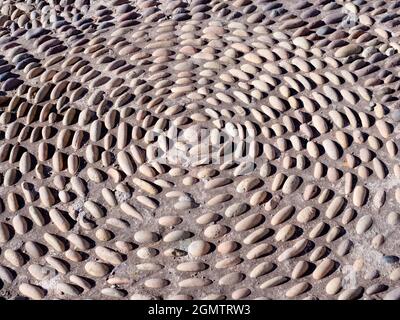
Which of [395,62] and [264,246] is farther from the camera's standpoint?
[395,62]

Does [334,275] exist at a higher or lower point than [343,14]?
lower

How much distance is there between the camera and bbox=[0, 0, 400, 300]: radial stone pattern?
1.68 meters

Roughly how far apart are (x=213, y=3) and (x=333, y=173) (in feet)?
2.72

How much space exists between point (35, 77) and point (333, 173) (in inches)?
37.6

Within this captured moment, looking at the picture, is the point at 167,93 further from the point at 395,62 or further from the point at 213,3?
the point at 395,62

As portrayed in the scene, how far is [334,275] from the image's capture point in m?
1.65

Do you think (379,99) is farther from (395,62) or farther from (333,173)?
(333,173)

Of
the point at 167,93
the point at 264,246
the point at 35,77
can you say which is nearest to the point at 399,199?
the point at 264,246

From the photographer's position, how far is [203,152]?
190 cm

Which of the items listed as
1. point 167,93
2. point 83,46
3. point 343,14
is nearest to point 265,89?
point 167,93

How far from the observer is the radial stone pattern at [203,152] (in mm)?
1682
